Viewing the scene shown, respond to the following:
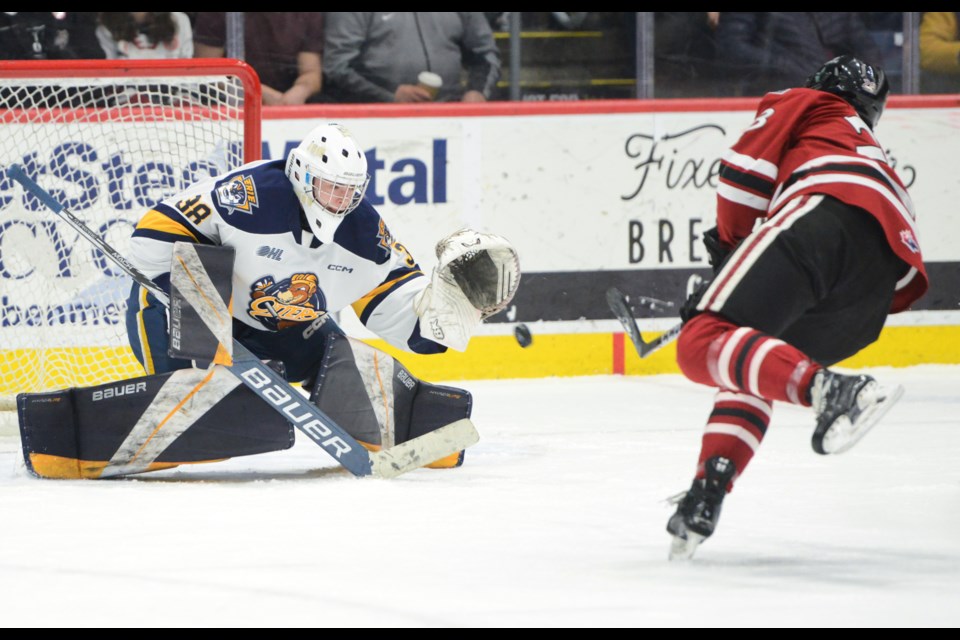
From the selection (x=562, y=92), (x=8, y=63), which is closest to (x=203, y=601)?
(x=8, y=63)

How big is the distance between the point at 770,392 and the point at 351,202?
4.01ft

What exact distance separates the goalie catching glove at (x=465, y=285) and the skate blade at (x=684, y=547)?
3.36 feet

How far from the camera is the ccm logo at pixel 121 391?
2.93m

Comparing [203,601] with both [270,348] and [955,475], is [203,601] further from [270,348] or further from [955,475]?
[955,475]

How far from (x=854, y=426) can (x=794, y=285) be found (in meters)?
0.29

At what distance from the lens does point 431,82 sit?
15.4 feet

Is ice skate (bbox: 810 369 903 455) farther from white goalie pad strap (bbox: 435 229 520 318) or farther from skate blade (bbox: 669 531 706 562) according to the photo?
white goalie pad strap (bbox: 435 229 520 318)

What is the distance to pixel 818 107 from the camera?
90.7 inches

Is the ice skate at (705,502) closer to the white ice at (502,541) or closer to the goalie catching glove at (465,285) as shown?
the white ice at (502,541)

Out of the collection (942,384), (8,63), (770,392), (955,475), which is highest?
(8,63)

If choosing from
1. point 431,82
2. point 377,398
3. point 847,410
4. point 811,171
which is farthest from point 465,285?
point 431,82

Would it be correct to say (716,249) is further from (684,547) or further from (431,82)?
(431,82)

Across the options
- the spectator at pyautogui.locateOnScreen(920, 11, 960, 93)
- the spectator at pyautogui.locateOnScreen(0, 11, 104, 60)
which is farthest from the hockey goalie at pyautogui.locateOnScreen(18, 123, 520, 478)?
the spectator at pyautogui.locateOnScreen(920, 11, 960, 93)

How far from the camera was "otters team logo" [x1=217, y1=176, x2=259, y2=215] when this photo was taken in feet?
9.66
